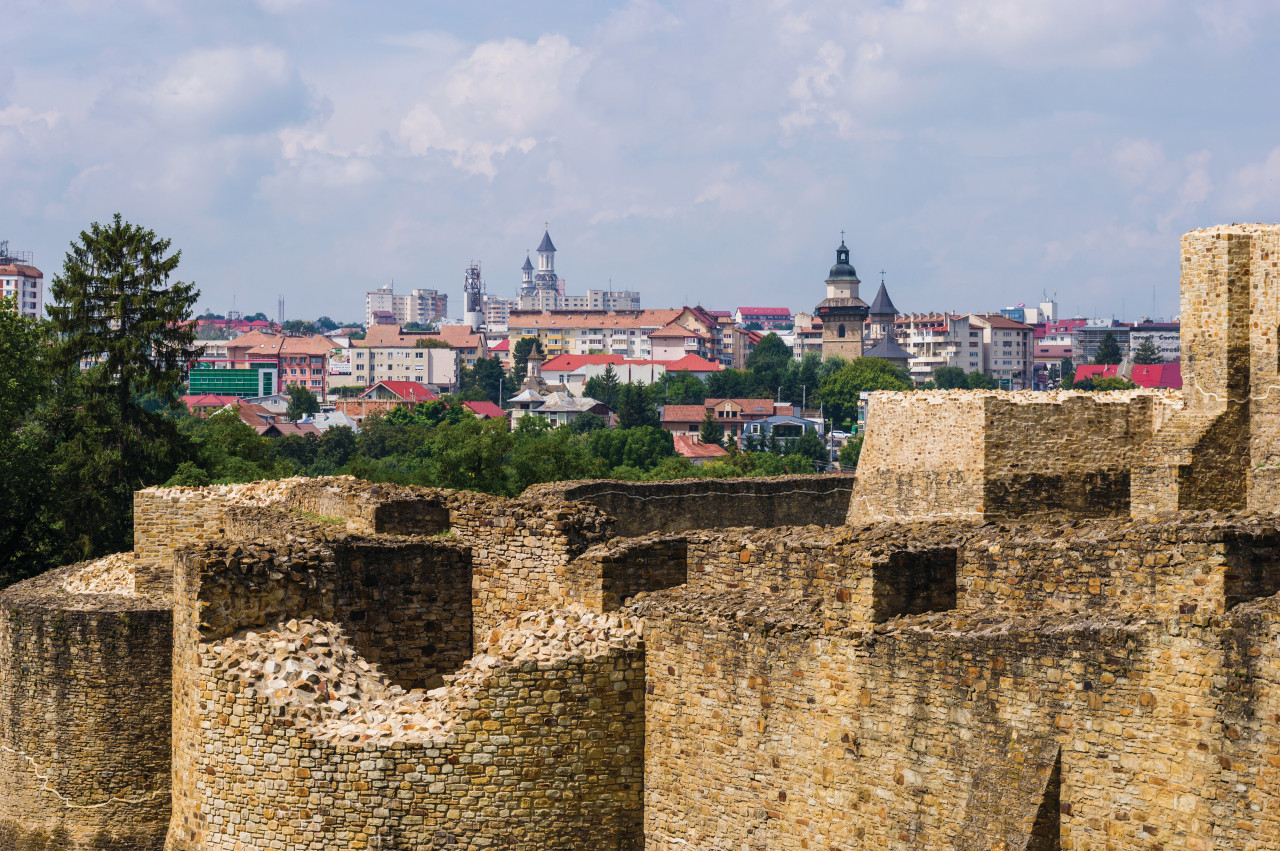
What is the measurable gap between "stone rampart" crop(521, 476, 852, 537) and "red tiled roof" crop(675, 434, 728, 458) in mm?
105770

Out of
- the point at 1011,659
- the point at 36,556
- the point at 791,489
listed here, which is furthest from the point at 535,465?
the point at 1011,659

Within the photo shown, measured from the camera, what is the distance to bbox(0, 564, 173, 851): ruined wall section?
2031 centimetres

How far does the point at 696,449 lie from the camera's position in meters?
138

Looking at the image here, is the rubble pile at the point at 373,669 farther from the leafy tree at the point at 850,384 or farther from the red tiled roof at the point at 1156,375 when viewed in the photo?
the leafy tree at the point at 850,384

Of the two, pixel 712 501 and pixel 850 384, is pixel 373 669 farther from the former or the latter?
pixel 850 384

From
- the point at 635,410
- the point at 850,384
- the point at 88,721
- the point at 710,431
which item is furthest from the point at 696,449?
the point at 88,721

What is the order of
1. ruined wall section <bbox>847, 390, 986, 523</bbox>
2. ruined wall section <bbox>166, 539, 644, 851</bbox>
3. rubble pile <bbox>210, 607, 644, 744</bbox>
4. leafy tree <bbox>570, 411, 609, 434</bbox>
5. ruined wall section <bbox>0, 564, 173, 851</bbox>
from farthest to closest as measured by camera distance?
leafy tree <bbox>570, 411, 609, 434</bbox>
ruined wall section <bbox>847, 390, 986, 523</bbox>
ruined wall section <bbox>0, 564, 173, 851</bbox>
rubble pile <bbox>210, 607, 644, 744</bbox>
ruined wall section <bbox>166, 539, 644, 851</bbox>

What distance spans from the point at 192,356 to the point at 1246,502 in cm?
2721

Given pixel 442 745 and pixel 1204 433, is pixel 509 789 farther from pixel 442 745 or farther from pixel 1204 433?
pixel 1204 433

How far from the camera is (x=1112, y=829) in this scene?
11.9 m

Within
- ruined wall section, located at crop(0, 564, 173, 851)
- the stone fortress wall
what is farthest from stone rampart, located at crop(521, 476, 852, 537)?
ruined wall section, located at crop(0, 564, 173, 851)

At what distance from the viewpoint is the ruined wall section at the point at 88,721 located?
66.6ft

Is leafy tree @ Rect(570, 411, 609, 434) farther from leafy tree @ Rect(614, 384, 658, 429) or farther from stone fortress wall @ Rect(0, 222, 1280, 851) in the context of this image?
Answer: stone fortress wall @ Rect(0, 222, 1280, 851)

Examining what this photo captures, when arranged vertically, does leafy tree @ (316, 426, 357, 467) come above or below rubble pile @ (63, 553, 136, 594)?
below
